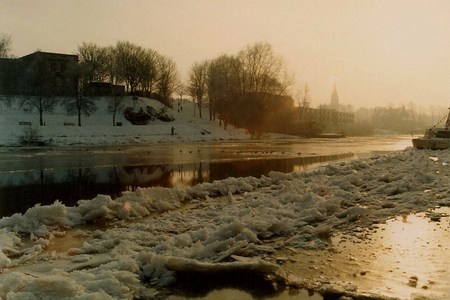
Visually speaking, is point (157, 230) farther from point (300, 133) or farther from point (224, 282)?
point (300, 133)

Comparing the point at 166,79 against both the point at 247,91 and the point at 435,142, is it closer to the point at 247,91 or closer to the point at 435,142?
the point at 247,91

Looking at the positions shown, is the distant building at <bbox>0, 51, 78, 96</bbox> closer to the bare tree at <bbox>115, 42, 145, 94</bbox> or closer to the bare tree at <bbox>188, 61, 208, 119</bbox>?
the bare tree at <bbox>115, 42, 145, 94</bbox>

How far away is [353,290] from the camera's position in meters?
5.82

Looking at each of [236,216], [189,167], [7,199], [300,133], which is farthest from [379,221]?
[300,133]

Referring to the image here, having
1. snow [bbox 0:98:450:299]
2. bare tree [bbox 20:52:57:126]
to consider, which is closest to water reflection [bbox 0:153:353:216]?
snow [bbox 0:98:450:299]

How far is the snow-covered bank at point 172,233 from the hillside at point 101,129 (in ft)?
140

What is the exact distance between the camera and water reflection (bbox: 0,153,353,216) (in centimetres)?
1384

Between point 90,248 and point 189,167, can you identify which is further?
point 189,167

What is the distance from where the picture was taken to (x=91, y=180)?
723 inches

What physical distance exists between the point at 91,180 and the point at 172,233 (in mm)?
10165

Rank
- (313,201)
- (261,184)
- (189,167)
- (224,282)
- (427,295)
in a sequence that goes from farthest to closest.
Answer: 1. (189,167)
2. (261,184)
3. (313,201)
4. (224,282)
5. (427,295)

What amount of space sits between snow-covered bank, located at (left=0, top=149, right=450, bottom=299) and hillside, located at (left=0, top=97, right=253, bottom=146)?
4270cm

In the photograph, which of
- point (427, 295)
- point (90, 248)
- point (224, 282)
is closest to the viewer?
point (427, 295)

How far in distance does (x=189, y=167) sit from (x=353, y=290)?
1882 centimetres
